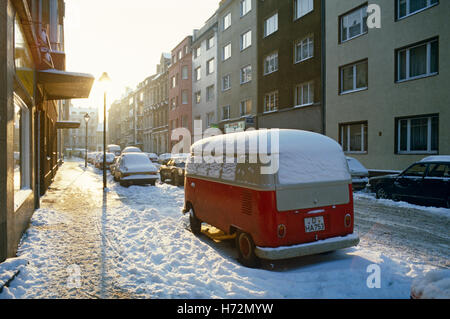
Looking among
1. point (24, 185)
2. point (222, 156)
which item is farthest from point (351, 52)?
point (24, 185)

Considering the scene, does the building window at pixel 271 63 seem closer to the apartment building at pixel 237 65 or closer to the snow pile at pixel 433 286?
the apartment building at pixel 237 65

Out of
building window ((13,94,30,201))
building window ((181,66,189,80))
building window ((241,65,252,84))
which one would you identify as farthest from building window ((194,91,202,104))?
building window ((13,94,30,201))

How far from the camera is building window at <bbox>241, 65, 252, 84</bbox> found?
27155mm

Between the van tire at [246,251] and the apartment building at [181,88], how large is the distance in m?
35.3

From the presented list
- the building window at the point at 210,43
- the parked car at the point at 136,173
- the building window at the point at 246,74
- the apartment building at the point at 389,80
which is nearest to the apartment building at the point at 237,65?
the building window at the point at 246,74

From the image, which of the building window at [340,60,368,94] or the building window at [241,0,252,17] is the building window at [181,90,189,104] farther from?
the building window at [340,60,368,94]

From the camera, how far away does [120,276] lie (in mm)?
4629

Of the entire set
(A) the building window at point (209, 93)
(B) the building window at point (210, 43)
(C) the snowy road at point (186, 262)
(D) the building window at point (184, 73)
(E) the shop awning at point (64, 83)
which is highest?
(B) the building window at point (210, 43)

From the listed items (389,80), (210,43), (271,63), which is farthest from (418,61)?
(210,43)

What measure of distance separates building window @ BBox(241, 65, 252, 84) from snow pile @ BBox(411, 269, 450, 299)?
25360mm

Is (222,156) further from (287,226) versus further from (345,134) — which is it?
(345,134)

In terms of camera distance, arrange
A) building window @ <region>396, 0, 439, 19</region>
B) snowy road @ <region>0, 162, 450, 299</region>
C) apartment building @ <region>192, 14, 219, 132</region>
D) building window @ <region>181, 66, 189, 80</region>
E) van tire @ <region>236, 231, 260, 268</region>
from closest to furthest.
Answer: snowy road @ <region>0, 162, 450, 299</region>
van tire @ <region>236, 231, 260, 268</region>
building window @ <region>396, 0, 439, 19</region>
apartment building @ <region>192, 14, 219, 132</region>
building window @ <region>181, 66, 189, 80</region>

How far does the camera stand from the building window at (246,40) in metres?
27.4

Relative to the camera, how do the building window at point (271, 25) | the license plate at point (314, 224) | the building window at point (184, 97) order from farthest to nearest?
the building window at point (184, 97) → the building window at point (271, 25) → the license plate at point (314, 224)
